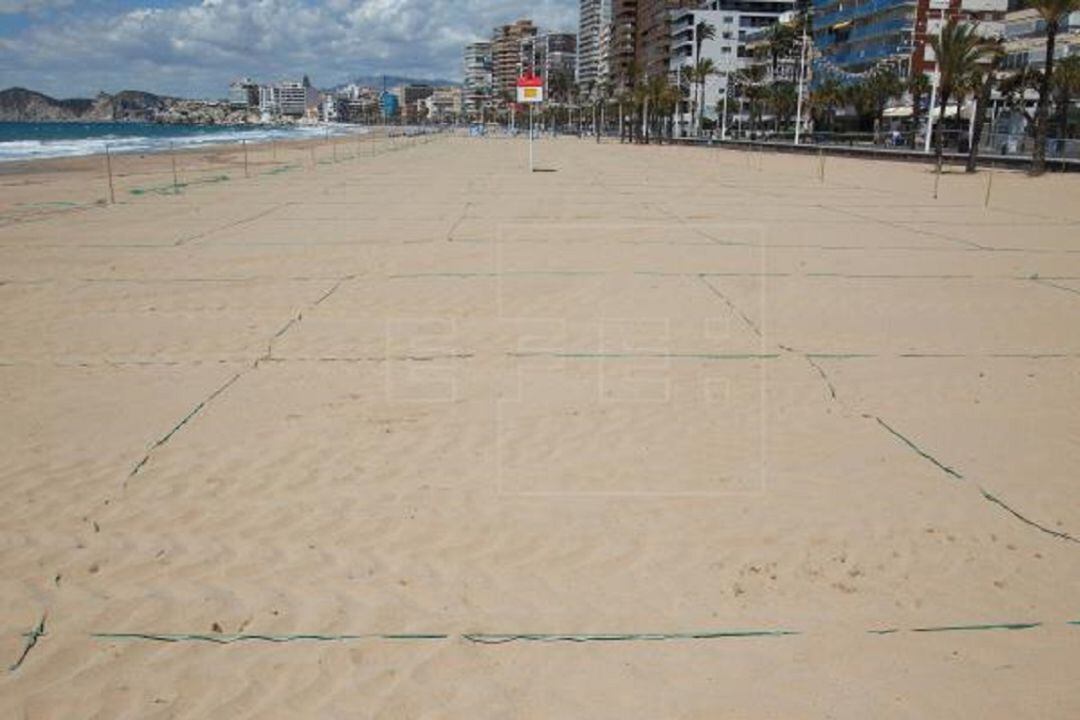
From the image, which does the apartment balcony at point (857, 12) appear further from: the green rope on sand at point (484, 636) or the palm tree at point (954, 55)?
the green rope on sand at point (484, 636)

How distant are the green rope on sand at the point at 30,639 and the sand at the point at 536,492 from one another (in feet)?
0.06

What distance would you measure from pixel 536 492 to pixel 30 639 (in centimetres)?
262

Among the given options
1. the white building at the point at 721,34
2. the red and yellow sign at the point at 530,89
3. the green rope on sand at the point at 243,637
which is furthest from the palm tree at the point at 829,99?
the green rope on sand at the point at 243,637

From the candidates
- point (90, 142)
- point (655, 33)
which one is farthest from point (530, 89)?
point (655, 33)

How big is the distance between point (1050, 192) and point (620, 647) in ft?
93.6

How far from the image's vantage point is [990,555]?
4.28m

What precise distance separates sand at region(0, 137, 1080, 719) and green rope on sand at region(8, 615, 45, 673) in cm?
2

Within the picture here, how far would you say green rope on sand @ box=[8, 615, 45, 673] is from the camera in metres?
3.42

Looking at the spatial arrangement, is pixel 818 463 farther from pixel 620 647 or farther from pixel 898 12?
pixel 898 12

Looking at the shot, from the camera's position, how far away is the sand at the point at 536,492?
3408mm

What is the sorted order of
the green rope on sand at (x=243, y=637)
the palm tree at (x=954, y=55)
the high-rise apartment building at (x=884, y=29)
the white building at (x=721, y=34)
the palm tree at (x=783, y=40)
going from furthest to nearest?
the white building at (x=721, y=34) < the palm tree at (x=783, y=40) < the high-rise apartment building at (x=884, y=29) < the palm tree at (x=954, y=55) < the green rope on sand at (x=243, y=637)

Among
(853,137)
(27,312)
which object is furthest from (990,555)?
(853,137)

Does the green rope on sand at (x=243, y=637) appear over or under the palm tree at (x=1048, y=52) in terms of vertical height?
under

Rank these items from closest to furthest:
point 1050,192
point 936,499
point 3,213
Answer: point 936,499
point 3,213
point 1050,192
